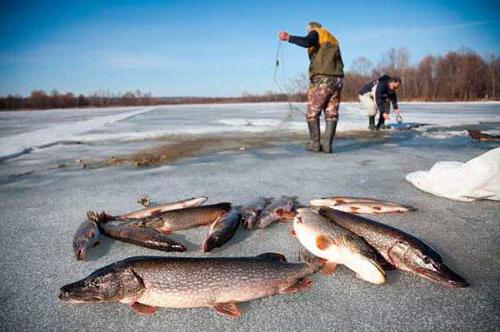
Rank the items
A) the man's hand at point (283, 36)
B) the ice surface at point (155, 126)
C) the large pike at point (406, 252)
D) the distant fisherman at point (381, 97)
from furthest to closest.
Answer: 1. the distant fisherman at point (381, 97)
2. the ice surface at point (155, 126)
3. the man's hand at point (283, 36)
4. the large pike at point (406, 252)

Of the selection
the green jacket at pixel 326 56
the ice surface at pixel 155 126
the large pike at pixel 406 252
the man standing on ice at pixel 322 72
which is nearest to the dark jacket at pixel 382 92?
the ice surface at pixel 155 126

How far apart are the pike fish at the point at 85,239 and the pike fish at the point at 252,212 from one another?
4.14 ft

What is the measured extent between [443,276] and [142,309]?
1796 mm

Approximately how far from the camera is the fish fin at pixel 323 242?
2152 mm

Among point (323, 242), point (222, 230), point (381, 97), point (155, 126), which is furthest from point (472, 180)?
point (155, 126)

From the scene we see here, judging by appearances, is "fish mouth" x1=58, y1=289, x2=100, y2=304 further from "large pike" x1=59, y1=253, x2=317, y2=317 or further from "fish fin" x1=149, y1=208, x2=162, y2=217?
"fish fin" x1=149, y1=208, x2=162, y2=217

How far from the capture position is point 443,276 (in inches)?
74.8

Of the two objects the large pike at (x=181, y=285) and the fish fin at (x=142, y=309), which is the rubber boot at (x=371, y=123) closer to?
the large pike at (x=181, y=285)

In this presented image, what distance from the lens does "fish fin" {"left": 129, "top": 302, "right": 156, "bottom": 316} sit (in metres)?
1.76

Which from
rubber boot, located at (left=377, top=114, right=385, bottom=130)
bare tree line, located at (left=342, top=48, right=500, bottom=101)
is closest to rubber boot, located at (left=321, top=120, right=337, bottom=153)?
rubber boot, located at (left=377, top=114, right=385, bottom=130)

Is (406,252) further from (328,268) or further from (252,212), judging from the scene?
(252,212)

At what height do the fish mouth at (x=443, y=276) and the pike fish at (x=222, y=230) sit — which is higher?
the pike fish at (x=222, y=230)

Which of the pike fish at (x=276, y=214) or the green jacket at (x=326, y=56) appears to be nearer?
the pike fish at (x=276, y=214)

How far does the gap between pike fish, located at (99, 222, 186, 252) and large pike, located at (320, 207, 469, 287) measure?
4.52 feet
